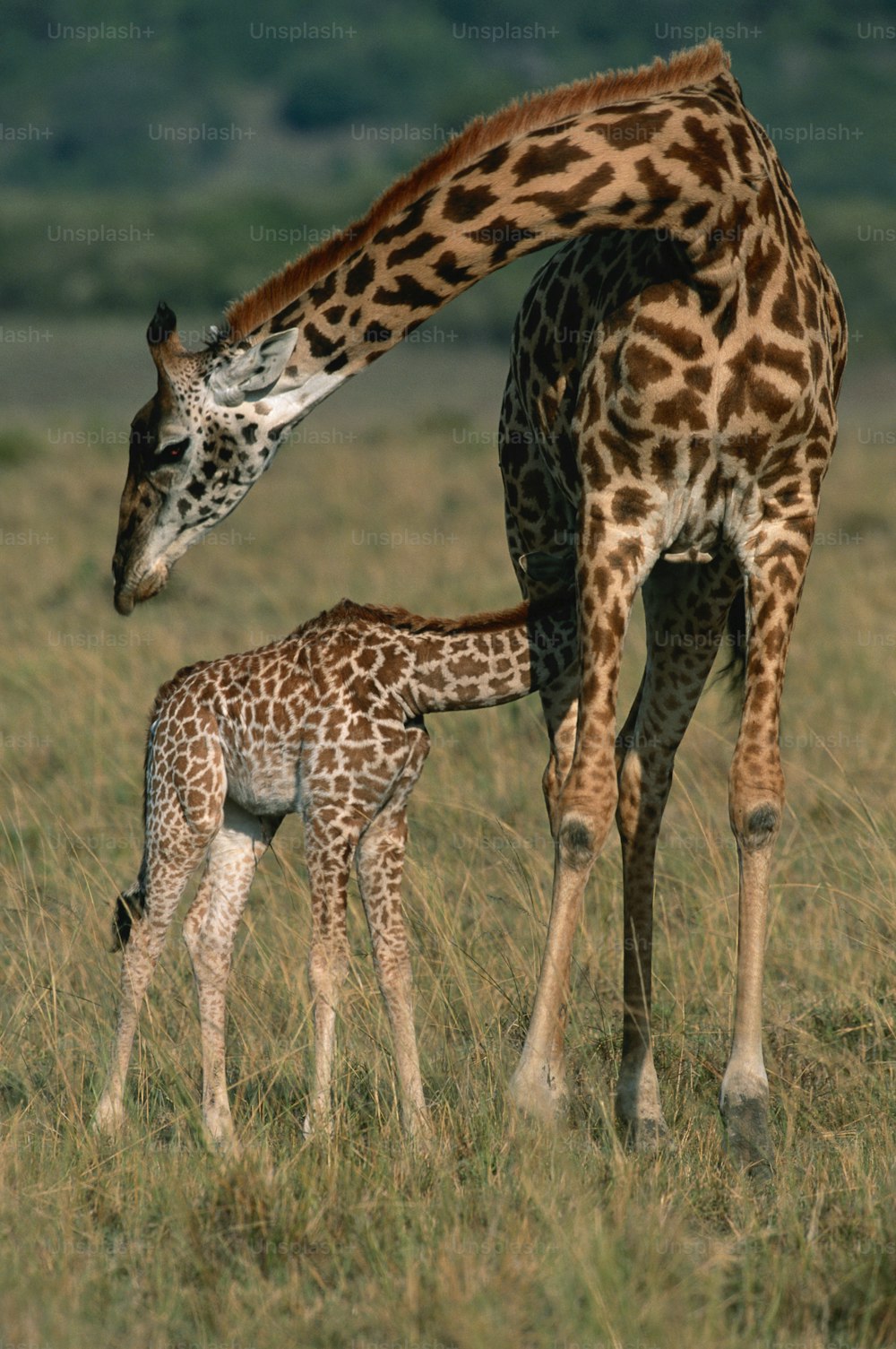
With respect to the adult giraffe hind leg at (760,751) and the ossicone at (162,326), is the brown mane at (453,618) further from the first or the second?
the ossicone at (162,326)

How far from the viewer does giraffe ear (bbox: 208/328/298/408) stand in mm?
4402

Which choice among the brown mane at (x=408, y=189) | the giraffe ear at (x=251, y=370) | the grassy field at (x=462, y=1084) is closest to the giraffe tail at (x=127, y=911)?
the grassy field at (x=462, y=1084)

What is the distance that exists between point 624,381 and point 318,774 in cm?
136

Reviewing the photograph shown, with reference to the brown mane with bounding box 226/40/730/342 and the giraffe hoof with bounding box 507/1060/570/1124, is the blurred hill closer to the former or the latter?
the brown mane with bounding box 226/40/730/342

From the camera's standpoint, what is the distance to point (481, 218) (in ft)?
Answer: 14.4

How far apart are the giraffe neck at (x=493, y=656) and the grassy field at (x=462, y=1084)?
80cm

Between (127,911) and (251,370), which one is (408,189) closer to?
(251,370)

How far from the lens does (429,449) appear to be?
2020cm

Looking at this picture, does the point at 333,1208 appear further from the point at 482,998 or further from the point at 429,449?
the point at 429,449

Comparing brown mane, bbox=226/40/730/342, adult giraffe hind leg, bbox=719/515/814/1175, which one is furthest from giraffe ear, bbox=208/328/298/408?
adult giraffe hind leg, bbox=719/515/814/1175

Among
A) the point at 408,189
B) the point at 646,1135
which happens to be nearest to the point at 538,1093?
the point at 646,1135

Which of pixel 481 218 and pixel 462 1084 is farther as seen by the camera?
pixel 462 1084

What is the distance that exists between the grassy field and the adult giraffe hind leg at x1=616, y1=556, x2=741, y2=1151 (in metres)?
0.32

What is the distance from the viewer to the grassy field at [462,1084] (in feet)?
11.9
